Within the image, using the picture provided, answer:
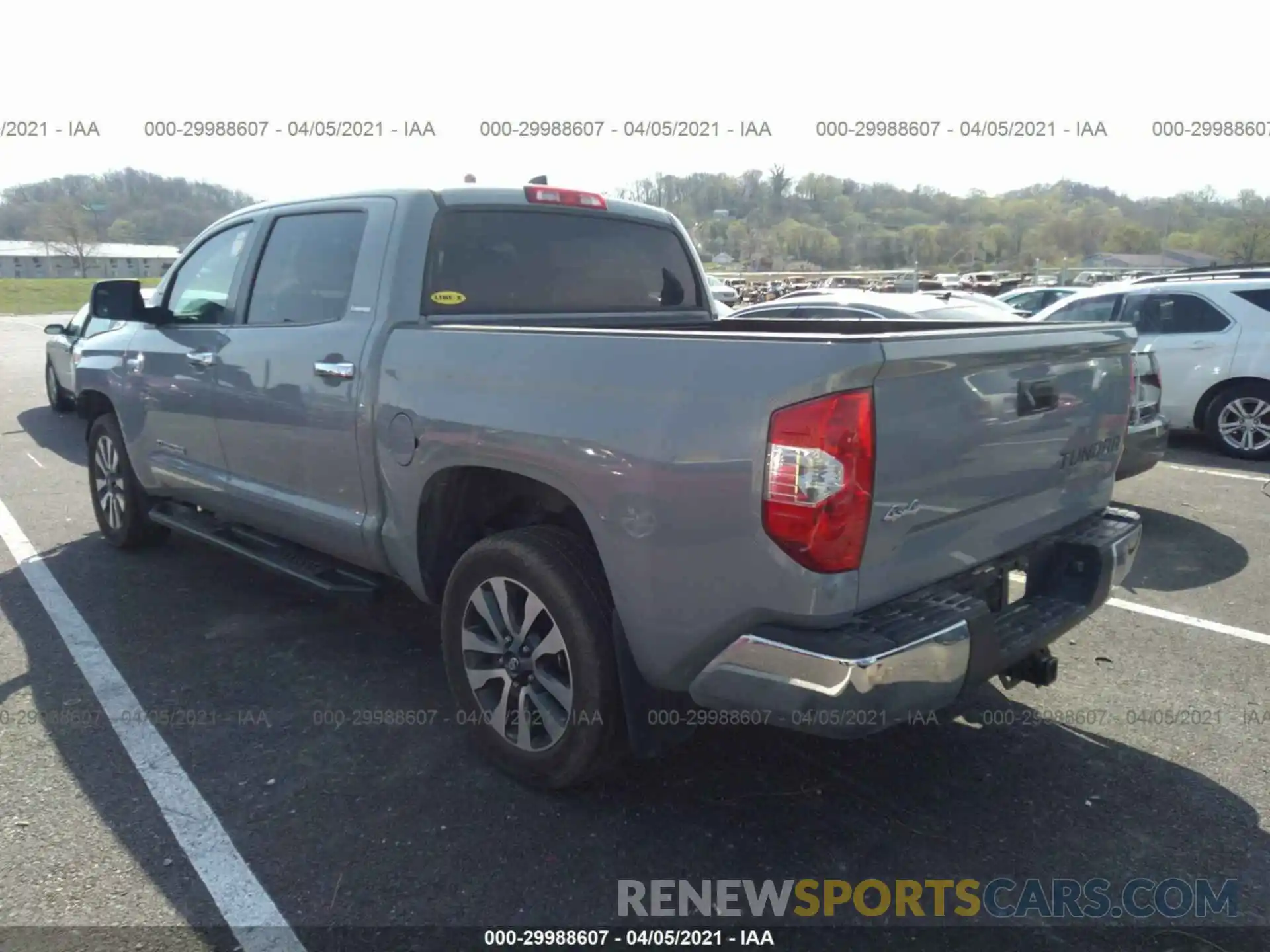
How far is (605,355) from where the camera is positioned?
2.66 m

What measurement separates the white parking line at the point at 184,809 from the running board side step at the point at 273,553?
0.68 metres

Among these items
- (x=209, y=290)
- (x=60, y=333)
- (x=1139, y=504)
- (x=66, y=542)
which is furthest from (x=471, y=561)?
(x=60, y=333)

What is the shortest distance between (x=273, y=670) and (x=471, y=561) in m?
1.49

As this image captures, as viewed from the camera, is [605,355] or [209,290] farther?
[209,290]

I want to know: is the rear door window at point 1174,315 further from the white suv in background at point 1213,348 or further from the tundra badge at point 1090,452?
the tundra badge at point 1090,452

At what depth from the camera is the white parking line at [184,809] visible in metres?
2.48

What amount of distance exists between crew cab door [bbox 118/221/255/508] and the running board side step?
0.52 ft

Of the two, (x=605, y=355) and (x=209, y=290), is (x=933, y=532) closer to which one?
(x=605, y=355)

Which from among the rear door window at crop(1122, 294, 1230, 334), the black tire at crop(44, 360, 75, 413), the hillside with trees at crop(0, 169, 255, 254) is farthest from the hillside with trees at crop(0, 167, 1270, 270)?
the rear door window at crop(1122, 294, 1230, 334)

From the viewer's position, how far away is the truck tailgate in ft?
7.79

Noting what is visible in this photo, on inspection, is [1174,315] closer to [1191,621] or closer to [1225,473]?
[1225,473]

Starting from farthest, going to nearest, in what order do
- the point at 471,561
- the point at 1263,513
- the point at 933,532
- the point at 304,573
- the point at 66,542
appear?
the point at 1263,513, the point at 66,542, the point at 304,573, the point at 471,561, the point at 933,532

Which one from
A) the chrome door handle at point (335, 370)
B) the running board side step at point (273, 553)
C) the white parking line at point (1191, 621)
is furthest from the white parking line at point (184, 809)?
the white parking line at point (1191, 621)

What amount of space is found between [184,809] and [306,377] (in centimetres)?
167
